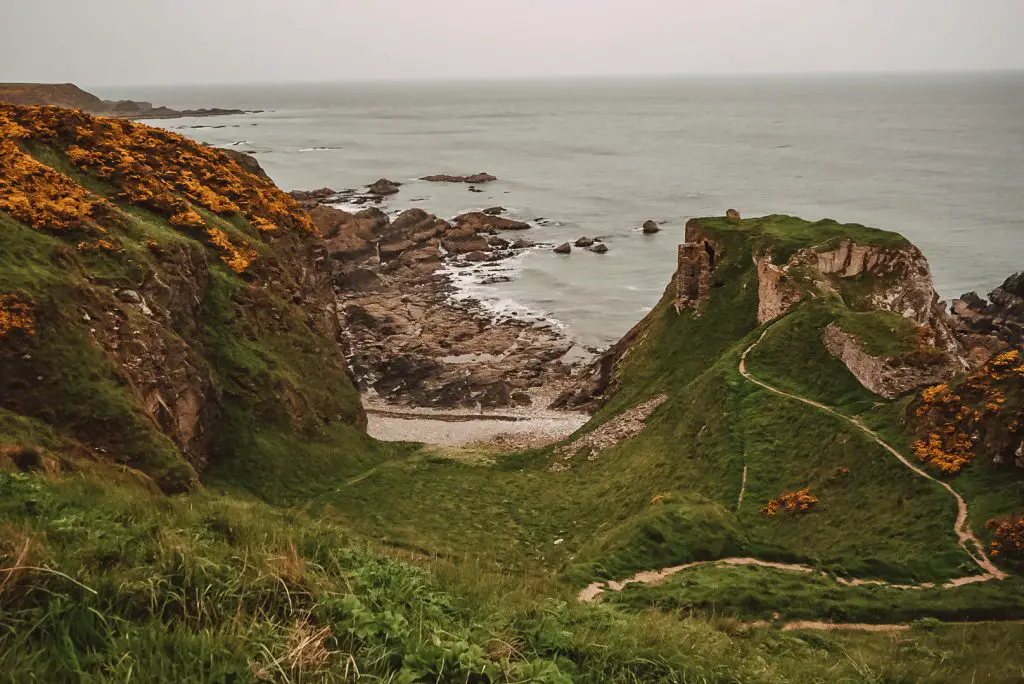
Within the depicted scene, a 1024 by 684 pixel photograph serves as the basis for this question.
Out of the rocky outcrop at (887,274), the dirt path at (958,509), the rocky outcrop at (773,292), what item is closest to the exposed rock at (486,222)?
the rocky outcrop at (773,292)

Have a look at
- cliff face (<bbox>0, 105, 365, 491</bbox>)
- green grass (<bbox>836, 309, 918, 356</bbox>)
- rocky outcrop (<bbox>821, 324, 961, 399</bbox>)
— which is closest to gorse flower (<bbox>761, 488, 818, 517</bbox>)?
rocky outcrop (<bbox>821, 324, 961, 399</bbox>)

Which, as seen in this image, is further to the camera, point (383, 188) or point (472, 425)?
point (383, 188)

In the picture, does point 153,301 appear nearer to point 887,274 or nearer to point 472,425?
point 472,425

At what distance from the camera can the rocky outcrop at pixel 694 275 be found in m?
47.1

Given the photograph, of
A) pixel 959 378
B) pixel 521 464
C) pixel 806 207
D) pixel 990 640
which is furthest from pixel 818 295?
pixel 806 207

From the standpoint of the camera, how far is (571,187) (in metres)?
140

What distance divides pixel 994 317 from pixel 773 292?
122 ft

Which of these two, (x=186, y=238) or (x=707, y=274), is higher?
(x=186, y=238)

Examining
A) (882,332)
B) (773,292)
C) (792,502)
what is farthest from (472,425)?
(882,332)

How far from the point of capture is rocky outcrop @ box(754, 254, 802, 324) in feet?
132

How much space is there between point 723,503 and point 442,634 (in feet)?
75.7

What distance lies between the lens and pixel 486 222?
10775cm

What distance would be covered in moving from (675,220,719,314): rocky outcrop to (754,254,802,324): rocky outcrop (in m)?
4.05

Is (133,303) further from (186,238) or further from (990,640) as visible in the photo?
(990,640)
